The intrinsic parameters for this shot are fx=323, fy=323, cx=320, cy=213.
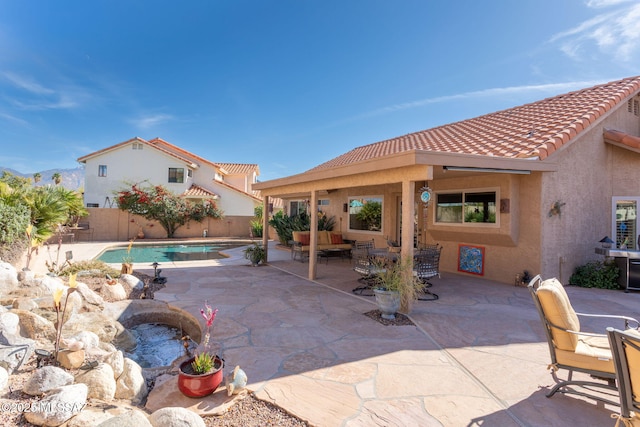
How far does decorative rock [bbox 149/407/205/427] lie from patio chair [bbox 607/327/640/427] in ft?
11.1

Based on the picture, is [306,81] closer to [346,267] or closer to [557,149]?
[346,267]

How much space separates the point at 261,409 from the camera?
3287 mm

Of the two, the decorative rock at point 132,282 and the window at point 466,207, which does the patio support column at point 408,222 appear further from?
the decorative rock at point 132,282

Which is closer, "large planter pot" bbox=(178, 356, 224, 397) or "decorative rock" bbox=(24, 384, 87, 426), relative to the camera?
"decorative rock" bbox=(24, 384, 87, 426)

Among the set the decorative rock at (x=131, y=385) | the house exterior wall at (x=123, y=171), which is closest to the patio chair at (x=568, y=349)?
the decorative rock at (x=131, y=385)

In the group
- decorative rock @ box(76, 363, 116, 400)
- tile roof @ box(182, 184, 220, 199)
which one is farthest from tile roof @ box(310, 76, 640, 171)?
tile roof @ box(182, 184, 220, 199)

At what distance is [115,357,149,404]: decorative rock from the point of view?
365 centimetres

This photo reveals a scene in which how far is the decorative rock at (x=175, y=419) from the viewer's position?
2.78 metres

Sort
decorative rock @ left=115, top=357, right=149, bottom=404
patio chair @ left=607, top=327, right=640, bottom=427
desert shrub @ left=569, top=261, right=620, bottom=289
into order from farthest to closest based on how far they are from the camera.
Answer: desert shrub @ left=569, top=261, right=620, bottom=289, decorative rock @ left=115, top=357, right=149, bottom=404, patio chair @ left=607, top=327, right=640, bottom=427

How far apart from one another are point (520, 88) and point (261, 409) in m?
22.1

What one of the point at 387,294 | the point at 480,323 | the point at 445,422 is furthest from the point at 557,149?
the point at 445,422

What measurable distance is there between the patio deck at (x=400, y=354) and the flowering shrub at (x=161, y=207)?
17179 mm

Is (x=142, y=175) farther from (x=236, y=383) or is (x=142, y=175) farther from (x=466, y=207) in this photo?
(x=236, y=383)

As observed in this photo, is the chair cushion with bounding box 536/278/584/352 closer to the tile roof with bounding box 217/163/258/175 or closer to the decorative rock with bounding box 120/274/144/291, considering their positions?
the decorative rock with bounding box 120/274/144/291
